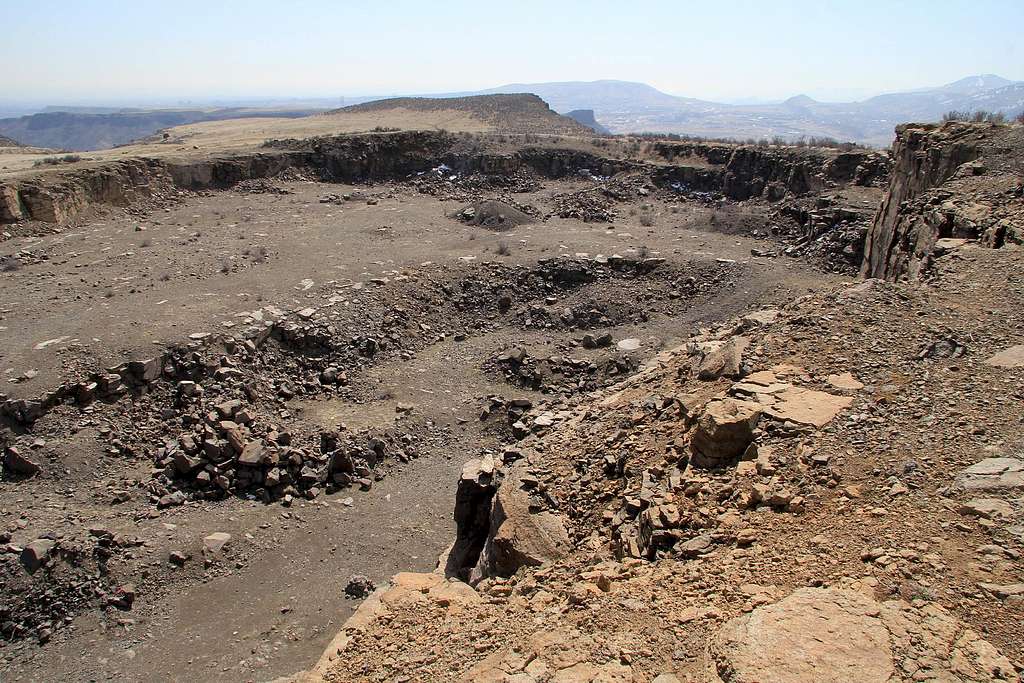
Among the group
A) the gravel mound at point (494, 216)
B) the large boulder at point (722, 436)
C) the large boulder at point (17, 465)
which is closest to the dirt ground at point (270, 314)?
the large boulder at point (17, 465)

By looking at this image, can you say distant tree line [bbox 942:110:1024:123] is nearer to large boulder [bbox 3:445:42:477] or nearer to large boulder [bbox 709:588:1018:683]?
large boulder [bbox 709:588:1018:683]

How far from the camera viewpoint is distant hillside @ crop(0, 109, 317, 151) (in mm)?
85375

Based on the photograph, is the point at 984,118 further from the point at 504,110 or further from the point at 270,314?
the point at 504,110

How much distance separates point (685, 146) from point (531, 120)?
1463 centimetres

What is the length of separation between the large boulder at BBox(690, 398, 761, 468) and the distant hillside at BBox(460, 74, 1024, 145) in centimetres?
7467

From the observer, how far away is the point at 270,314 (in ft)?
39.6

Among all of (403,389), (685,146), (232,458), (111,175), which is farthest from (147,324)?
(685,146)

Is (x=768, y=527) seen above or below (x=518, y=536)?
above

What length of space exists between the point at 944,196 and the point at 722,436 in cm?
833

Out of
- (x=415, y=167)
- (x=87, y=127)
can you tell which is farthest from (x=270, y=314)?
(x=87, y=127)

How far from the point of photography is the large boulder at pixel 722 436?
4.99m

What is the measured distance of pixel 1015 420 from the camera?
450cm

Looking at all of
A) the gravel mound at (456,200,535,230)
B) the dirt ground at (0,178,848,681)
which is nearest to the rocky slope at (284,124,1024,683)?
the dirt ground at (0,178,848,681)

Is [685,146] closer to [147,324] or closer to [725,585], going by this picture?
[147,324]
